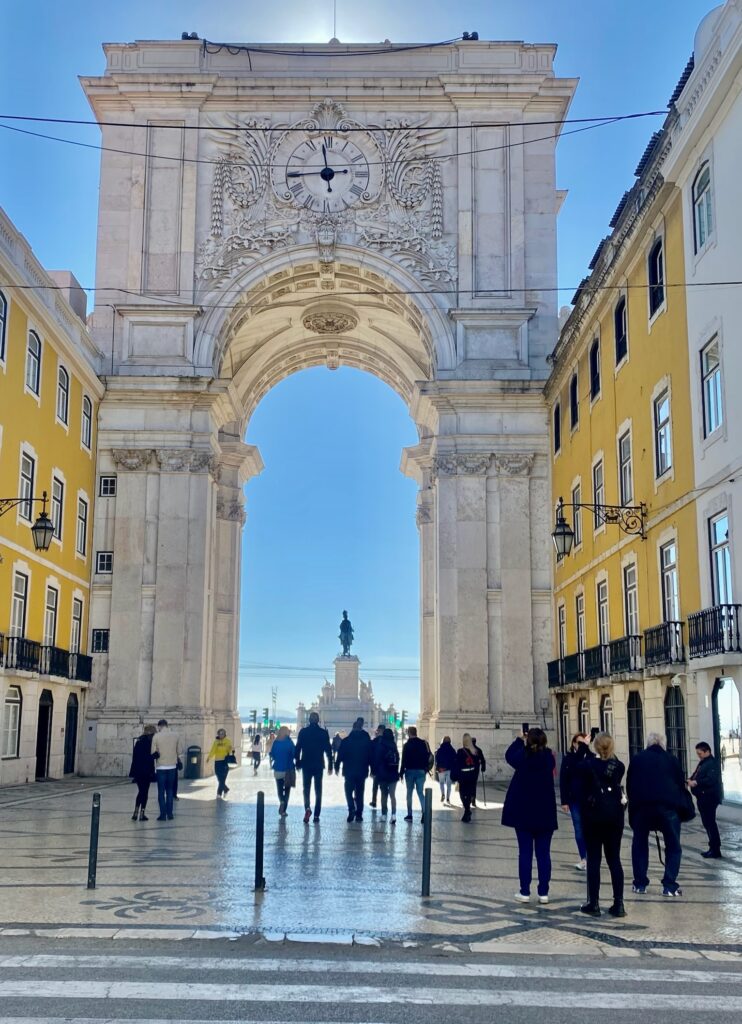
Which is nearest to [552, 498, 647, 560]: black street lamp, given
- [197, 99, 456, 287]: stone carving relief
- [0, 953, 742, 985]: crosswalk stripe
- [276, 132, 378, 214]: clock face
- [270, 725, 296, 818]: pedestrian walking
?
[270, 725, 296, 818]: pedestrian walking

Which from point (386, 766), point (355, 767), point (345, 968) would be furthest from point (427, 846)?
point (386, 766)

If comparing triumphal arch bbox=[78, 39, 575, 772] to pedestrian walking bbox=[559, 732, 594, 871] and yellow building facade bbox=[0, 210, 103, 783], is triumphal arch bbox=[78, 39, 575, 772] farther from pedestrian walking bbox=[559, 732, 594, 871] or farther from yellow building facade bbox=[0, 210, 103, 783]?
pedestrian walking bbox=[559, 732, 594, 871]

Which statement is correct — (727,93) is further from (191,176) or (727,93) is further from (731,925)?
(191,176)

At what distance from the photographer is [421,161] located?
35.2 meters

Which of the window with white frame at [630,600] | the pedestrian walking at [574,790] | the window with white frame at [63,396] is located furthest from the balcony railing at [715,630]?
the window with white frame at [63,396]

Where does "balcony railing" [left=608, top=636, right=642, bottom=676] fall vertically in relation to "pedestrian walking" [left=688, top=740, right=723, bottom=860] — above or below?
above

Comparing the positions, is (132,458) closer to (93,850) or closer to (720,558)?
(720,558)

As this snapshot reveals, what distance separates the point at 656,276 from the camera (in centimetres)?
2211

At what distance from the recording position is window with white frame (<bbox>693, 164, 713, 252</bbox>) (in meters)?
18.9

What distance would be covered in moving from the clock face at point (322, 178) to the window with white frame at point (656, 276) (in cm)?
1484

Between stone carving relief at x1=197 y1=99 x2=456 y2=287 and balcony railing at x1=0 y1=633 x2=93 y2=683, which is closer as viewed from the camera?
balcony railing at x1=0 y1=633 x2=93 y2=683

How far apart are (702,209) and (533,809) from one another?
12.7 m

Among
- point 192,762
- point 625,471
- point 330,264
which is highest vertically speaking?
point 330,264

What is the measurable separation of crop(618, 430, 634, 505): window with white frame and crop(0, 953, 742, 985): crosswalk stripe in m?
16.8
